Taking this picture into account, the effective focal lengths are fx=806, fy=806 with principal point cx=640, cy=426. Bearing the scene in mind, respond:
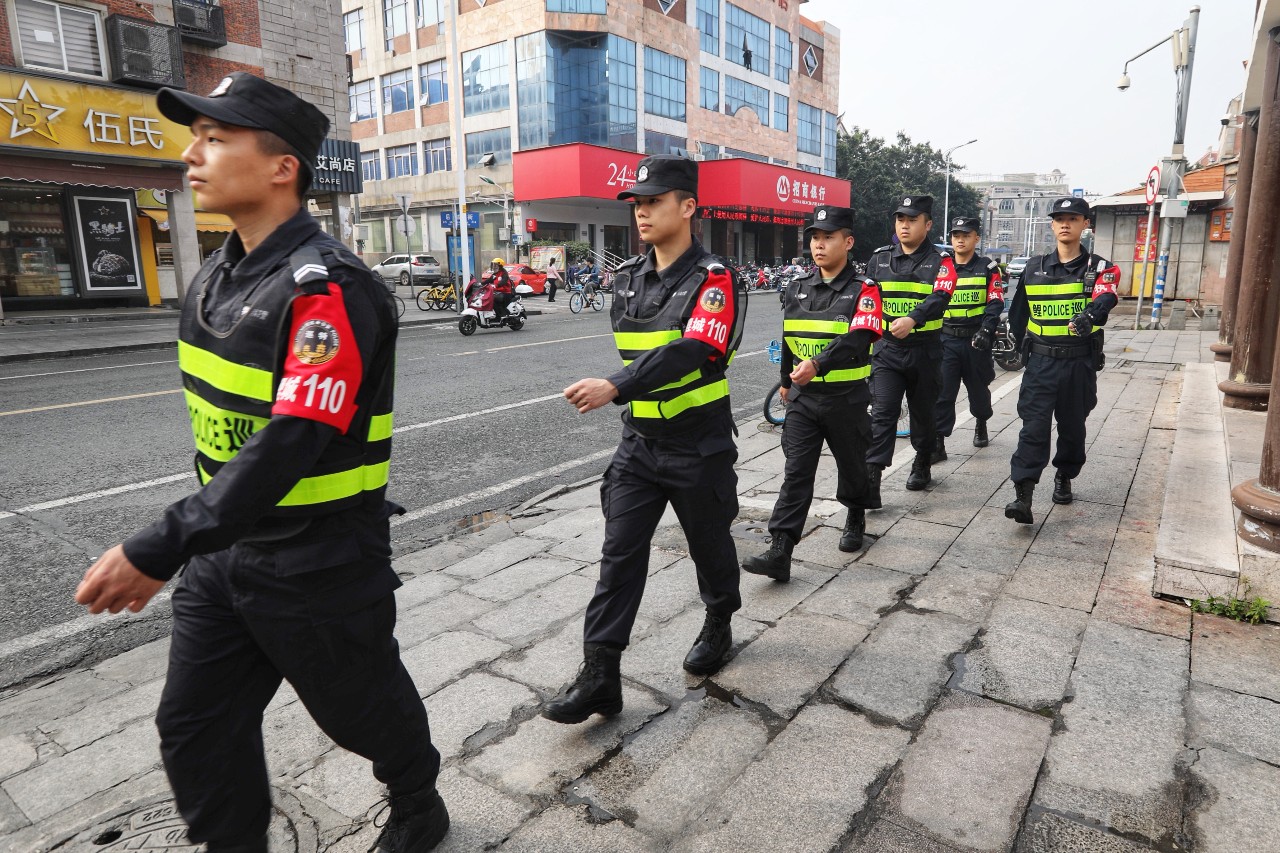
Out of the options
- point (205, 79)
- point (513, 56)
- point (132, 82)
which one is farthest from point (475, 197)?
point (132, 82)

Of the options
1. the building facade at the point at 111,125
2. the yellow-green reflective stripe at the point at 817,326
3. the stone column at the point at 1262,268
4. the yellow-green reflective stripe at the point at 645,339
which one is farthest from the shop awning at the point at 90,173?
the stone column at the point at 1262,268

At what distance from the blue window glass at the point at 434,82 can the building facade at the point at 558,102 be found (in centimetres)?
7

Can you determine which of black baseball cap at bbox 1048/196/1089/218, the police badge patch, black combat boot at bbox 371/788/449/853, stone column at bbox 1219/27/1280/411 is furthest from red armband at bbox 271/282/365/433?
stone column at bbox 1219/27/1280/411

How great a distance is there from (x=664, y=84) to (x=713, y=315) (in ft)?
129

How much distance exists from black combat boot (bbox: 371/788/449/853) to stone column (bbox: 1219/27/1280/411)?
6.94m

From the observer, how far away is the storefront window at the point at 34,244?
698 inches

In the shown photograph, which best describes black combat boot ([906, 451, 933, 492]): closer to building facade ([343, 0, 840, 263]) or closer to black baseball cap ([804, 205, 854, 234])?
black baseball cap ([804, 205, 854, 234])

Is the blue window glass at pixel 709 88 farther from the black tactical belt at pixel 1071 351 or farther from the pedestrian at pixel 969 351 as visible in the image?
the black tactical belt at pixel 1071 351

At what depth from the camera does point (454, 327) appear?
18250mm

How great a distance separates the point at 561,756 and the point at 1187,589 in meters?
2.90

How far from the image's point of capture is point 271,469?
61.4 inches

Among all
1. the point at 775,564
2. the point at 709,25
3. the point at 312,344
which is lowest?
the point at 775,564

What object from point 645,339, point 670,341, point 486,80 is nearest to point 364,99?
point 486,80

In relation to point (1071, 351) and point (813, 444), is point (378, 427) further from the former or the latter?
point (1071, 351)
